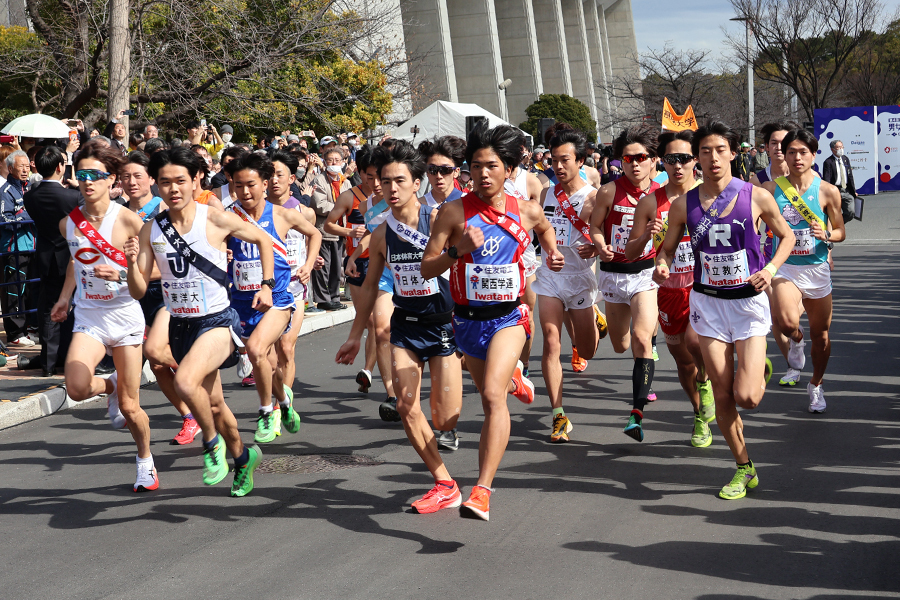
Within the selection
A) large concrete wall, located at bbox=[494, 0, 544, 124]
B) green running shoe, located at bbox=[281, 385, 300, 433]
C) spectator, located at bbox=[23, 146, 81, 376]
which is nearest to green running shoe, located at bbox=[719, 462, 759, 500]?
green running shoe, located at bbox=[281, 385, 300, 433]

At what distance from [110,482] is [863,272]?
44.1ft

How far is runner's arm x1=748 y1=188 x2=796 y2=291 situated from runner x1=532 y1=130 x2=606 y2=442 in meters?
1.73

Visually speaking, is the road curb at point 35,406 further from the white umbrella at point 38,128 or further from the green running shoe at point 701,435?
the green running shoe at point 701,435

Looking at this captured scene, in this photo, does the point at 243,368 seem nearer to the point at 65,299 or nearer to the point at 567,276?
the point at 65,299

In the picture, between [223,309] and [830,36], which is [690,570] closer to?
[223,309]

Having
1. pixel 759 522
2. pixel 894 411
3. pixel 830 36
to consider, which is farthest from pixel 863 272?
pixel 830 36

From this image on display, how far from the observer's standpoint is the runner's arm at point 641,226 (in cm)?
679

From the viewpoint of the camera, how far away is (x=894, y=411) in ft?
25.0

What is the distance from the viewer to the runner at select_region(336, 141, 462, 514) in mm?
5449

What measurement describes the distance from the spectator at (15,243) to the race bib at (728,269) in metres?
7.81

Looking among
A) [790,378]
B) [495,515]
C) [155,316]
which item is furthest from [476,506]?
[790,378]

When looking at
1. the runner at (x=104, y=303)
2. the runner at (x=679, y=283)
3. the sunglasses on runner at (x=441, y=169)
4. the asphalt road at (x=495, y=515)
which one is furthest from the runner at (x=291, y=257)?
the runner at (x=679, y=283)

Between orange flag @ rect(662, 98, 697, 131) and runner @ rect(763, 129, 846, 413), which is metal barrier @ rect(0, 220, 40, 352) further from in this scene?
orange flag @ rect(662, 98, 697, 131)

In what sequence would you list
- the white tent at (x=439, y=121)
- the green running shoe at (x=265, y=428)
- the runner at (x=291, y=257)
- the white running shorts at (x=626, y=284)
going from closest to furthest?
the green running shoe at (x=265, y=428) < the white running shorts at (x=626, y=284) < the runner at (x=291, y=257) < the white tent at (x=439, y=121)
